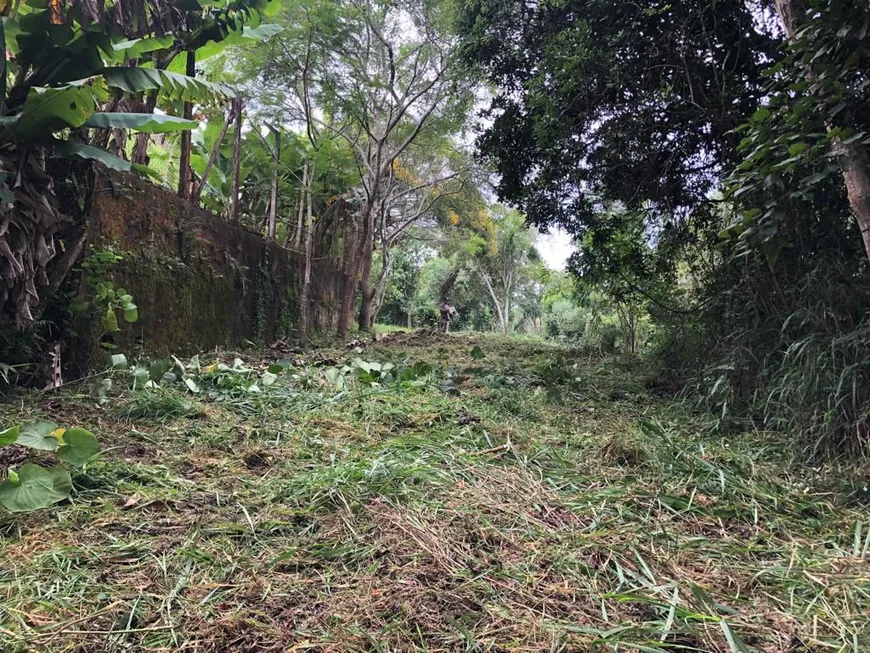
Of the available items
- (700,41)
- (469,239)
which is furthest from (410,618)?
(469,239)

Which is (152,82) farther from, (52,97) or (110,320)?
(110,320)

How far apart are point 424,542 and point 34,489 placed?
1283 mm

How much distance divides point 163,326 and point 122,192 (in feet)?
3.76

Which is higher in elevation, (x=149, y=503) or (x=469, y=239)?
(x=469, y=239)

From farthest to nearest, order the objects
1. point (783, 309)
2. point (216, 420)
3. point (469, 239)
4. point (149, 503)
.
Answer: point (469, 239), point (783, 309), point (216, 420), point (149, 503)

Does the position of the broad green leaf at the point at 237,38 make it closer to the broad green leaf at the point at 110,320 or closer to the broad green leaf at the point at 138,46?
Result: the broad green leaf at the point at 138,46

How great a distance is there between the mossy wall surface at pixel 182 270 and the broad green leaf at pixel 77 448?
220 cm

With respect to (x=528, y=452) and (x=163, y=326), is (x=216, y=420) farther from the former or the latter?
(x=163, y=326)

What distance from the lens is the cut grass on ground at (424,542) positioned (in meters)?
1.08

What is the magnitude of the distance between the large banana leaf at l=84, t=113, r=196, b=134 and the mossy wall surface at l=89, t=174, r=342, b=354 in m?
0.53

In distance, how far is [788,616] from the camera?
1131 mm

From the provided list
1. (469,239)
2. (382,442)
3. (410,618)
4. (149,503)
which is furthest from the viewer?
(469,239)

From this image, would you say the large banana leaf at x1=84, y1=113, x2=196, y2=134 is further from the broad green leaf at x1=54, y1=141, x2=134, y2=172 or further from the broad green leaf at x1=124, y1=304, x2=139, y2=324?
the broad green leaf at x1=124, y1=304, x2=139, y2=324

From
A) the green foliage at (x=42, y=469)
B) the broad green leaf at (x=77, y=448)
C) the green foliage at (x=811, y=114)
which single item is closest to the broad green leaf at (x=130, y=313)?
the green foliage at (x=42, y=469)
